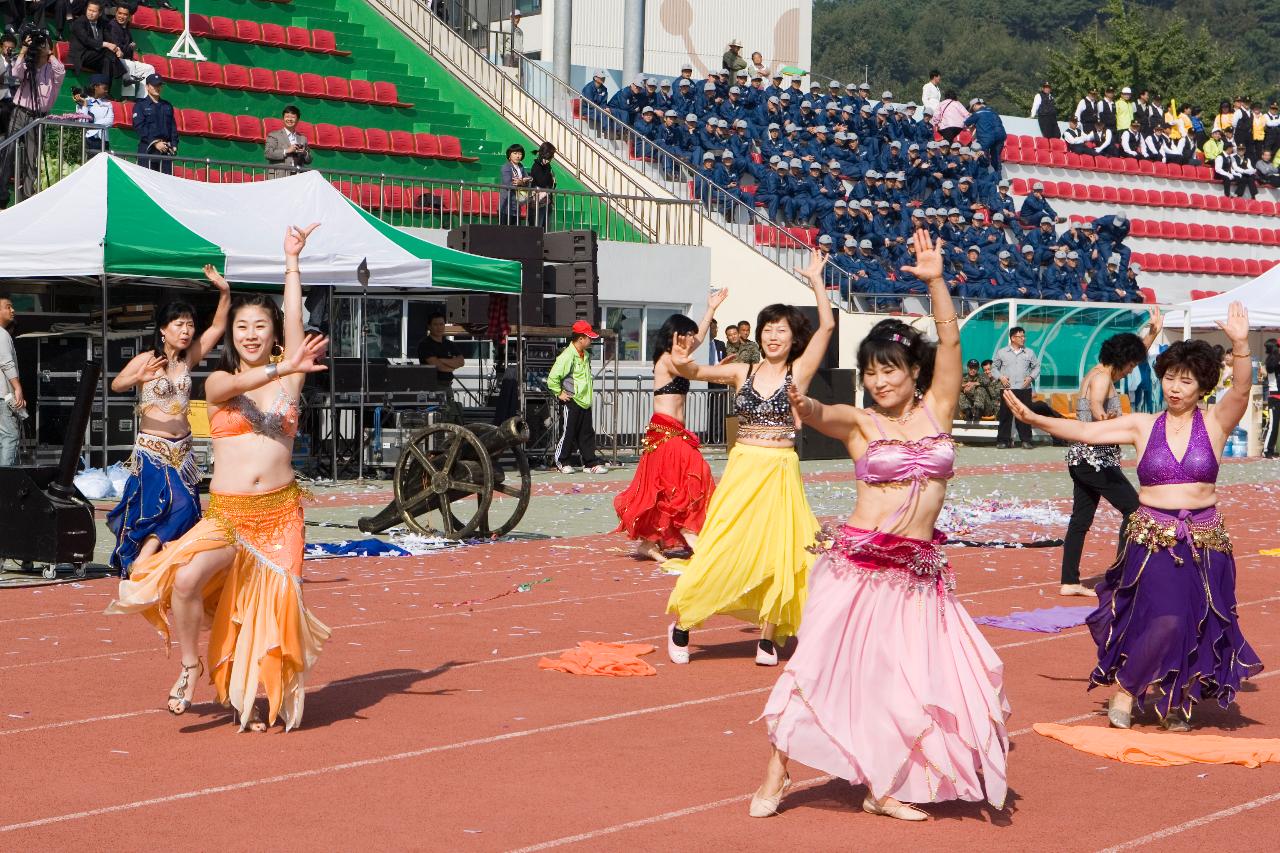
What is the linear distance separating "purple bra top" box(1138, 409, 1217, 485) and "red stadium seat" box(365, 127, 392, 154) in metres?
22.9

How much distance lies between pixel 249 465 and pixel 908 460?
2.74 m

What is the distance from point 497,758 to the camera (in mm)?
6719

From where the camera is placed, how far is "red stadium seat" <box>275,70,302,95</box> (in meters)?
29.8

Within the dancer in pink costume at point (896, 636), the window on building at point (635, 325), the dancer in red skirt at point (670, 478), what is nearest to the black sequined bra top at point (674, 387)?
the dancer in red skirt at point (670, 478)

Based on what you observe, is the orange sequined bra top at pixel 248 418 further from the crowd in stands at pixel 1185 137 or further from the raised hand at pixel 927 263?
the crowd in stands at pixel 1185 137

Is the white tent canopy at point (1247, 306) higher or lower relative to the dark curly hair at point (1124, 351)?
higher

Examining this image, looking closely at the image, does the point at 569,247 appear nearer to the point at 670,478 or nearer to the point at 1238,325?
the point at 670,478

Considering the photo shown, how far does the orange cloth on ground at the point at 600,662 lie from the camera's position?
28.0 ft

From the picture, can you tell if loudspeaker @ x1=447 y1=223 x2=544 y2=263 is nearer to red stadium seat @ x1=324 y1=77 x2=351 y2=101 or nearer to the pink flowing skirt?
red stadium seat @ x1=324 y1=77 x2=351 y2=101

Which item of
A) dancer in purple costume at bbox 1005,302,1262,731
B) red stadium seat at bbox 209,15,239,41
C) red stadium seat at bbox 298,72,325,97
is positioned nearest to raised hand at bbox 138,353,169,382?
dancer in purple costume at bbox 1005,302,1262,731

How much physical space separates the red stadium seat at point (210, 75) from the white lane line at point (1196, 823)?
2536 cm

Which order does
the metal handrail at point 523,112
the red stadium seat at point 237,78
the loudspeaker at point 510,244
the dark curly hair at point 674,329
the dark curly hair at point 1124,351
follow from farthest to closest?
the red stadium seat at point 237,78 < the metal handrail at point 523,112 < the loudspeaker at point 510,244 < the dark curly hair at point 674,329 < the dark curly hair at point 1124,351

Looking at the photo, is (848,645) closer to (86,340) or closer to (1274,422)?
(86,340)

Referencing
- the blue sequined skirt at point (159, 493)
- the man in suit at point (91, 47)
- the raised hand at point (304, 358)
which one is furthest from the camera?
the man in suit at point (91, 47)
